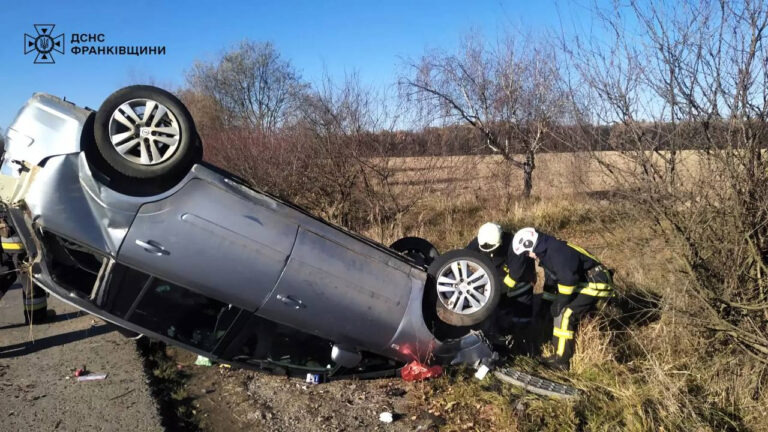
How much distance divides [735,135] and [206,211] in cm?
380

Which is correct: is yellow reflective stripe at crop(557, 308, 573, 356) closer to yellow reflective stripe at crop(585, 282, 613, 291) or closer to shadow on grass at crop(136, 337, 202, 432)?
yellow reflective stripe at crop(585, 282, 613, 291)

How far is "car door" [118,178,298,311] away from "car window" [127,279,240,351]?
0.19 metres

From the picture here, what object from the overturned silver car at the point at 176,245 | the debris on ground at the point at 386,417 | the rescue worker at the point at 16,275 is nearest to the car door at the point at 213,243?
the overturned silver car at the point at 176,245

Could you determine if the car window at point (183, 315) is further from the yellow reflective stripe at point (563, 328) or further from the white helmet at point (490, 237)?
the yellow reflective stripe at point (563, 328)

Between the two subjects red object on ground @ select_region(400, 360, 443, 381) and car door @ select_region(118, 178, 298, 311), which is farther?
red object on ground @ select_region(400, 360, 443, 381)

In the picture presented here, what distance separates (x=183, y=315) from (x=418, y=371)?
5.94 ft

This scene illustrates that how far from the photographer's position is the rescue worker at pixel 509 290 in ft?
17.5

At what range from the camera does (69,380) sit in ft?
14.6

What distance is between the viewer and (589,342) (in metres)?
4.67

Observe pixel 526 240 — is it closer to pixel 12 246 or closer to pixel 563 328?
pixel 563 328

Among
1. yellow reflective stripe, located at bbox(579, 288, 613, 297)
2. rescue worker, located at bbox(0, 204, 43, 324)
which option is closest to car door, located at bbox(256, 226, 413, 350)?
yellow reflective stripe, located at bbox(579, 288, 613, 297)

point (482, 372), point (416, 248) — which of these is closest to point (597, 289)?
point (482, 372)

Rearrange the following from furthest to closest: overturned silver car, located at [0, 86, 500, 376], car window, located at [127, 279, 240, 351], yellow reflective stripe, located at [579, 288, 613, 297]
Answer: yellow reflective stripe, located at [579, 288, 613, 297]
car window, located at [127, 279, 240, 351]
overturned silver car, located at [0, 86, 500, 376]

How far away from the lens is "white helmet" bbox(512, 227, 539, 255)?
491 cm
